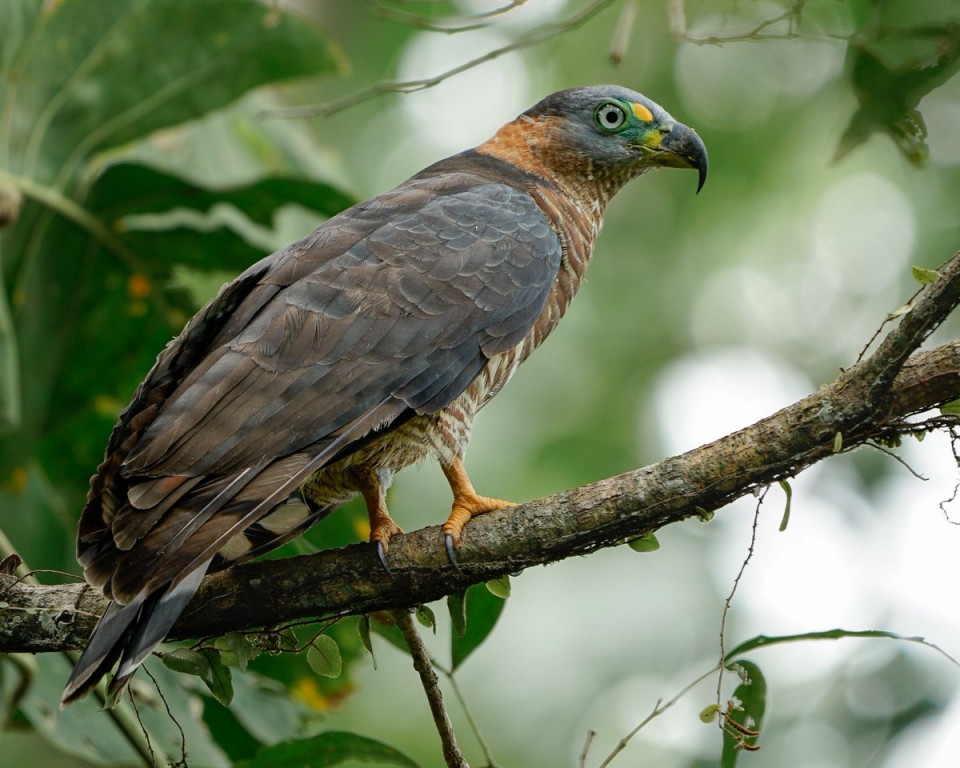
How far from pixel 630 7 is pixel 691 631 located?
25.1 feet

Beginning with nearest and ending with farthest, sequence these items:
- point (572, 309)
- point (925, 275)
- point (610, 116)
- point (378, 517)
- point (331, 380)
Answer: point (925, 275), point (331, 380), point (378, 517), point (610, 116), point (572, 309)

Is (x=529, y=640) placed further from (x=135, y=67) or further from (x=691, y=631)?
(x=135, y=67)

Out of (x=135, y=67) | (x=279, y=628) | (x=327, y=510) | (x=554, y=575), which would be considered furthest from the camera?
(x=554, y=575)

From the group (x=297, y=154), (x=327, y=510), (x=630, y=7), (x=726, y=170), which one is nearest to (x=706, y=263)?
(x=726, y=170)

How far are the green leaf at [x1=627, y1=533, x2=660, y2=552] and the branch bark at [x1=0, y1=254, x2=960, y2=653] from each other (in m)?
0.03

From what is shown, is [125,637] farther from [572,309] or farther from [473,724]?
[572,309]

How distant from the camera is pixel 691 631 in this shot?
10.3m

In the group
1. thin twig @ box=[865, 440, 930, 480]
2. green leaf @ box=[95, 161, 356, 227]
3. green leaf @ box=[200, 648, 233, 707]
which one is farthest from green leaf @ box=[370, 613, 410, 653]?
green leaf @ box=[95, 161, 356, 227]

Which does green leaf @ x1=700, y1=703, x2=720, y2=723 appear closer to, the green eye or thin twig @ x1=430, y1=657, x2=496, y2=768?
thin twig @ x1=430, y1=657, x2=496, y2=768

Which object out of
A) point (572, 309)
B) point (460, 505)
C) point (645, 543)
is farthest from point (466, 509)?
point (572, 309)

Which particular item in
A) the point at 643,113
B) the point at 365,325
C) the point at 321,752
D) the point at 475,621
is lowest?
the point at 321,752

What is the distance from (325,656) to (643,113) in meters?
2.44

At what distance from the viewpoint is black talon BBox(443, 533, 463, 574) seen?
289 cm

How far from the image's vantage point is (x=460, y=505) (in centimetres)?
323
